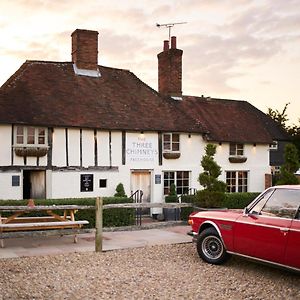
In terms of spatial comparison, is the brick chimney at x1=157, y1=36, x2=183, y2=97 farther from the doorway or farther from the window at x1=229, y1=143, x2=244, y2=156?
the doorway

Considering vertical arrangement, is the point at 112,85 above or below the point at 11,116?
above

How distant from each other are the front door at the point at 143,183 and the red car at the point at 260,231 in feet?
38.9

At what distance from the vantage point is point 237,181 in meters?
24.1

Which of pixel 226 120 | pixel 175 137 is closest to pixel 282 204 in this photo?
pixel 175 137

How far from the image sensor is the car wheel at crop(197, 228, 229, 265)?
334 inches

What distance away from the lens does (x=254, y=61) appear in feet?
71.9

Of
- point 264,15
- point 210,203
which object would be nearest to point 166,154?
point 210,203

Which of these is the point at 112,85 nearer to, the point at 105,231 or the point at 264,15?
the point at 264,15

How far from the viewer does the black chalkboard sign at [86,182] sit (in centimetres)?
1927

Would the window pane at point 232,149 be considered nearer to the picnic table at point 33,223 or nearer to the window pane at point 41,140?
the window pane at point 41,140

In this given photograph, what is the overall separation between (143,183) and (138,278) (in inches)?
532

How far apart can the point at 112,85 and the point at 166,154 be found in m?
4.67

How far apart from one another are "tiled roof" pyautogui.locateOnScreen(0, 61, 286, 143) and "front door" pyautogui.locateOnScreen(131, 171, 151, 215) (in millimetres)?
2240

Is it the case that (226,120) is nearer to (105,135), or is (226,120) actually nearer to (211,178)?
(105,135)
